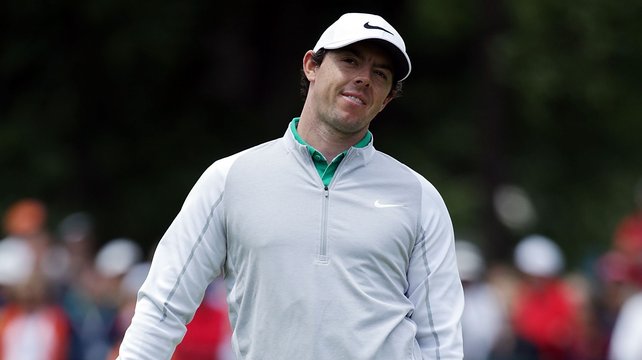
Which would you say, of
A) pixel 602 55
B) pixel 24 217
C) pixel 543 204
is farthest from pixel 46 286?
pixel 543 204

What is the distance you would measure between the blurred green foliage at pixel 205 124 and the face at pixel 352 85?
12.6 m

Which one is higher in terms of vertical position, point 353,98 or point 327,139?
point 353,98

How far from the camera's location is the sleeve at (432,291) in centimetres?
502

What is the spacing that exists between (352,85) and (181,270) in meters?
0.78

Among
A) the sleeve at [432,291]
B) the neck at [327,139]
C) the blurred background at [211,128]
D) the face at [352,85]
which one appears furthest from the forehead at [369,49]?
the blurred background at [211,128]

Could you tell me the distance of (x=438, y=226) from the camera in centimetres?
506

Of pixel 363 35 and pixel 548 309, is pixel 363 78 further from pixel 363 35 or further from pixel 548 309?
pixel 548 309

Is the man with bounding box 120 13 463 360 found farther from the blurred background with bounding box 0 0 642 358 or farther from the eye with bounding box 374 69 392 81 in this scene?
the blurred background with bounding box 0 0 642 358

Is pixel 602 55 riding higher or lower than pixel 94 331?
higher

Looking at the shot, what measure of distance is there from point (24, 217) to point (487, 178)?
533 centimetres

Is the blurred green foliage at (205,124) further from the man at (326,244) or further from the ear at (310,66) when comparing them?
the man at (326,244)

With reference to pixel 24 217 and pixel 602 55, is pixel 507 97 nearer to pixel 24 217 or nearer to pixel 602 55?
pixel 602 55

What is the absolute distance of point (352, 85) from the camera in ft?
16.4

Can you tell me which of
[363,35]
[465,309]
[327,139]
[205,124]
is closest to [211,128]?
[205,124]
